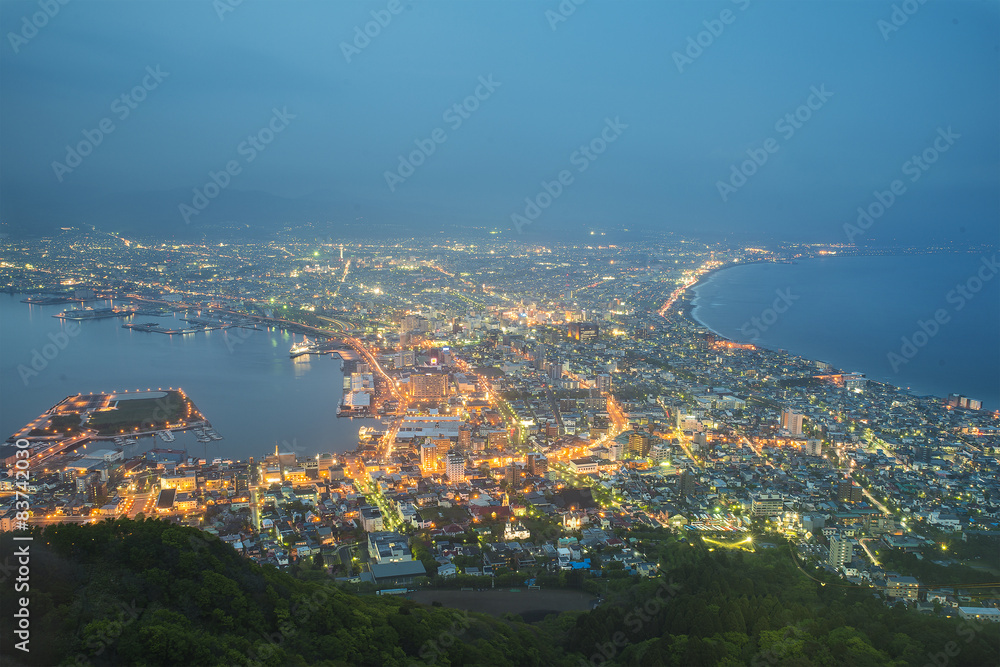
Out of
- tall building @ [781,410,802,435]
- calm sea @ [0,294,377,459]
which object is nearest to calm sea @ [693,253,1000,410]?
tall building @ [781,410,802,435]

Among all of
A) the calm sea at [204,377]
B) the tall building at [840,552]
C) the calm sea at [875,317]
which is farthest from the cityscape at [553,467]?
the calm sea at [875,317]

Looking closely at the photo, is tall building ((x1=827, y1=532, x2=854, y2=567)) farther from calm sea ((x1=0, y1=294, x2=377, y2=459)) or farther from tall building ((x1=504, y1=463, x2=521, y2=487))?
calm sea ((x1=0, y1=294, x2=377, y2=459))

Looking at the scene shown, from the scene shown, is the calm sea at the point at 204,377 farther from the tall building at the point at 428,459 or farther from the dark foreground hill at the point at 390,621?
the dark foreground hill at the point at 390,621

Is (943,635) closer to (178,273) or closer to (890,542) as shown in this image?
(890,542)

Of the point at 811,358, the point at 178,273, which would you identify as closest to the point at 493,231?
the point at 178,273

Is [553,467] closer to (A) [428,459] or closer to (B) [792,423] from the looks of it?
(A) [428,459]

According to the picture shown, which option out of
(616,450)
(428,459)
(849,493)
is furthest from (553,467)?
(849,493)
